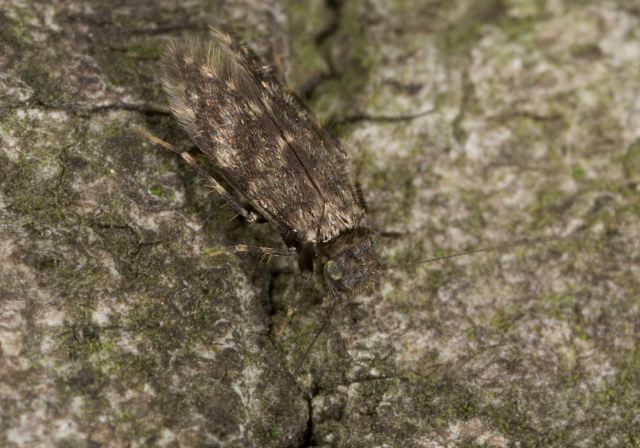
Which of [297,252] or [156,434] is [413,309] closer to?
[297,252]

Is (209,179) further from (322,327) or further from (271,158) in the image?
(322,327)

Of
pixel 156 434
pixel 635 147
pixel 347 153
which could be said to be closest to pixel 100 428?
pixel 156 434

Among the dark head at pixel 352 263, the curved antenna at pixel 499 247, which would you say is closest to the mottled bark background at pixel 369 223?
the curved antenna at pixel 499 247

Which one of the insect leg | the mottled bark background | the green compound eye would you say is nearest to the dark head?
the green compound eye

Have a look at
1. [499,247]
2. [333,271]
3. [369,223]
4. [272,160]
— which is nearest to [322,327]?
[333,271]

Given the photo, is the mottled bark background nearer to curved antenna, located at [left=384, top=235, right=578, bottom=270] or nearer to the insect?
curved antenna, located at [left=384, top=235, right=578, bottom=270]

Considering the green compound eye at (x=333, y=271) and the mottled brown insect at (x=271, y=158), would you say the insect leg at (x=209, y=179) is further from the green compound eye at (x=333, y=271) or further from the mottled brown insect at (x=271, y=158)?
the green compound eye at (x=333, y=271)
